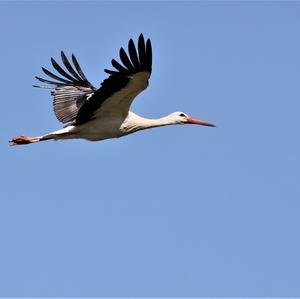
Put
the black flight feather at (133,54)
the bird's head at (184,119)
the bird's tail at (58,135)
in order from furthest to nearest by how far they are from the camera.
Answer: the bird's head at (184,119) → the bird's tail at (58,135) → the black flight feather at (133,54)

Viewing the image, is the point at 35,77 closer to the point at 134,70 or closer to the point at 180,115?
the point at 180,115

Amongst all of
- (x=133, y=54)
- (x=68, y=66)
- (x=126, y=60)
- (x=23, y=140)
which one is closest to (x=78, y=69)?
(x=68, y=66)

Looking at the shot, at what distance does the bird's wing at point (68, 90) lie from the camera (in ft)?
52.3

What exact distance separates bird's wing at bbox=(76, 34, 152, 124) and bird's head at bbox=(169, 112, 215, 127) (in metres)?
1.38

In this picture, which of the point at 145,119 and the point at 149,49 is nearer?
the point at 149,49

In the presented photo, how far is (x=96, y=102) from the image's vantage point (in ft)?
47.0

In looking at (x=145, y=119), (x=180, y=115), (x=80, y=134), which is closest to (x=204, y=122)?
(x=180, y=115)

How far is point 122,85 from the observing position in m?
13.8

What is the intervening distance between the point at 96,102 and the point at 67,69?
8.57 ft

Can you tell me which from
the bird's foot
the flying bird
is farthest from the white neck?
the bird's foot

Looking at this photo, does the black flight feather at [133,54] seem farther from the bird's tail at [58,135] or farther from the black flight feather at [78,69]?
the black flight feather at [78,69]

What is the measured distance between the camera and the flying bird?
43.2 feet

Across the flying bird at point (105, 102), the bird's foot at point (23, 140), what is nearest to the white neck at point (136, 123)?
the flying bird at point (105, 102)

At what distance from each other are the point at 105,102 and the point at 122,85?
0.67 metres
